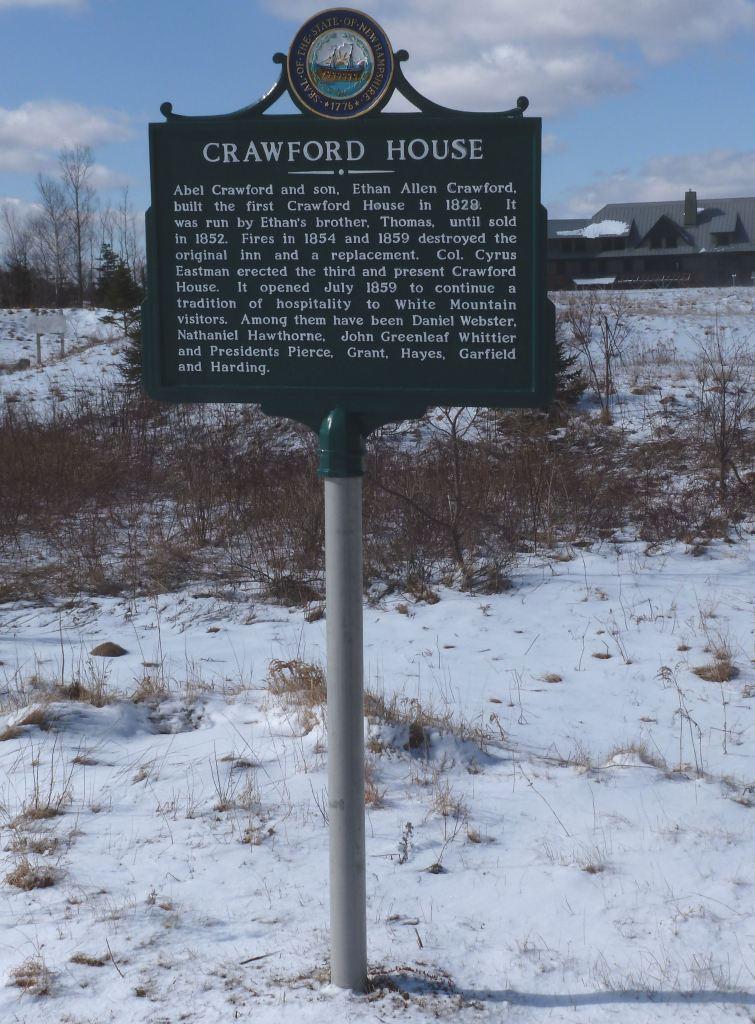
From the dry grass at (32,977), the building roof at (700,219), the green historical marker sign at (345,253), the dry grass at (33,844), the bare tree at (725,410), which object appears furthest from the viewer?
the building roof at (700,219)

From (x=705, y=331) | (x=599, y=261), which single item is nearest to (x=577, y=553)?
(x=705, y=331)

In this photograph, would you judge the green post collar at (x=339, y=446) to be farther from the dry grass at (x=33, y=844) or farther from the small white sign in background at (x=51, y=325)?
the small white sign in background at (x=51, y=325)

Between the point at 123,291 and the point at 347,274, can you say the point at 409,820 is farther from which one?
the point at 123,291

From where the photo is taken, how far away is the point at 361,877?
2871 millimetres

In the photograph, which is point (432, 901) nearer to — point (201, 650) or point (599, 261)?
point (201, 650)

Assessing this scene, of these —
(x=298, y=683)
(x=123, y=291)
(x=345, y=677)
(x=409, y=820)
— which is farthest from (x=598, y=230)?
(x=345, y=677)

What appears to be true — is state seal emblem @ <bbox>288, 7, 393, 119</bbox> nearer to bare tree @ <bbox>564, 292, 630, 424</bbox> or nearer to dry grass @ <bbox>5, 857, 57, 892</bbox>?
dry grass @ <bbox>5, 857, 57, 892</bbox>

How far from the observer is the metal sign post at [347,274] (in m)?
2.76

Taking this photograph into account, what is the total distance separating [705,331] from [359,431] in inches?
751

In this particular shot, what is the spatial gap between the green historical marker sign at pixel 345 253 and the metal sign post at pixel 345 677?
0.15m

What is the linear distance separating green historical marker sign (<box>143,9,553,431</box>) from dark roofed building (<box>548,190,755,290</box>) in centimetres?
5800

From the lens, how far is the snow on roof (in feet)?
198

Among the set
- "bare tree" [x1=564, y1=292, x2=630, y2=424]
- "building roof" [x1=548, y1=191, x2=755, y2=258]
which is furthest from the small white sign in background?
"building roof" [x1=548, y1=191, x2=755, y2=258]

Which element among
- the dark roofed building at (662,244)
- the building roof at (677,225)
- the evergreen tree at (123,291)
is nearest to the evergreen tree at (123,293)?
the evergreen tree at (123,291)
